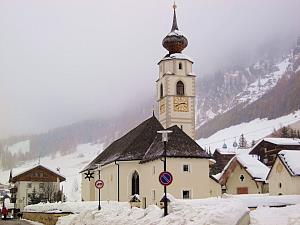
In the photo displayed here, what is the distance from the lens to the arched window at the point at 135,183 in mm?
49594

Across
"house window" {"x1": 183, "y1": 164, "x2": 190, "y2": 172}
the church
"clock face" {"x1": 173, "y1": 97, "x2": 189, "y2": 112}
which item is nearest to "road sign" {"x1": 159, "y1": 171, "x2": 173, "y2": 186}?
the church

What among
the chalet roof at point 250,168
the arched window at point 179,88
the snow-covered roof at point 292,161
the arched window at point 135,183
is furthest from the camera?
the arched window at point 179,88

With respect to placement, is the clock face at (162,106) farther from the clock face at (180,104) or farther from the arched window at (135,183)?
the arched window at (135,183)

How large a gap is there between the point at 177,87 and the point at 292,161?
93.0ft

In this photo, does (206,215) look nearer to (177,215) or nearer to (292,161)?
(177,215)

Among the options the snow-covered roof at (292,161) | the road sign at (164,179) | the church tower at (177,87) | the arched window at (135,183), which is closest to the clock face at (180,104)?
the church tower at (177,87)

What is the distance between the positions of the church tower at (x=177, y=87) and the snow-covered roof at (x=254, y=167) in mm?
8241

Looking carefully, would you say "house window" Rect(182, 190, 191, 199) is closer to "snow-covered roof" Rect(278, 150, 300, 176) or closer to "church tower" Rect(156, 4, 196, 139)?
"snow-covered roof" Rect(278, 150, 300, 176)

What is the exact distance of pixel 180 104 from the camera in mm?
68812

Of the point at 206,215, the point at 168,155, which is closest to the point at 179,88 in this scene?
the point at 168,155

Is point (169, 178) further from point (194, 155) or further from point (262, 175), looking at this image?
point (262, 175)

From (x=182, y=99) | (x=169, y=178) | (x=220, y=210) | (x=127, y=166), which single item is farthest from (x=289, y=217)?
(x=182, y=99)

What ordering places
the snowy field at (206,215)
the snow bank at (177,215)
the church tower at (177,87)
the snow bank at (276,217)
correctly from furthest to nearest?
the church tower at (177,87), the snow bank at (177,215), the snowy field at (206,215), the snow bank at (276,217)

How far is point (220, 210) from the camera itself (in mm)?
16641
